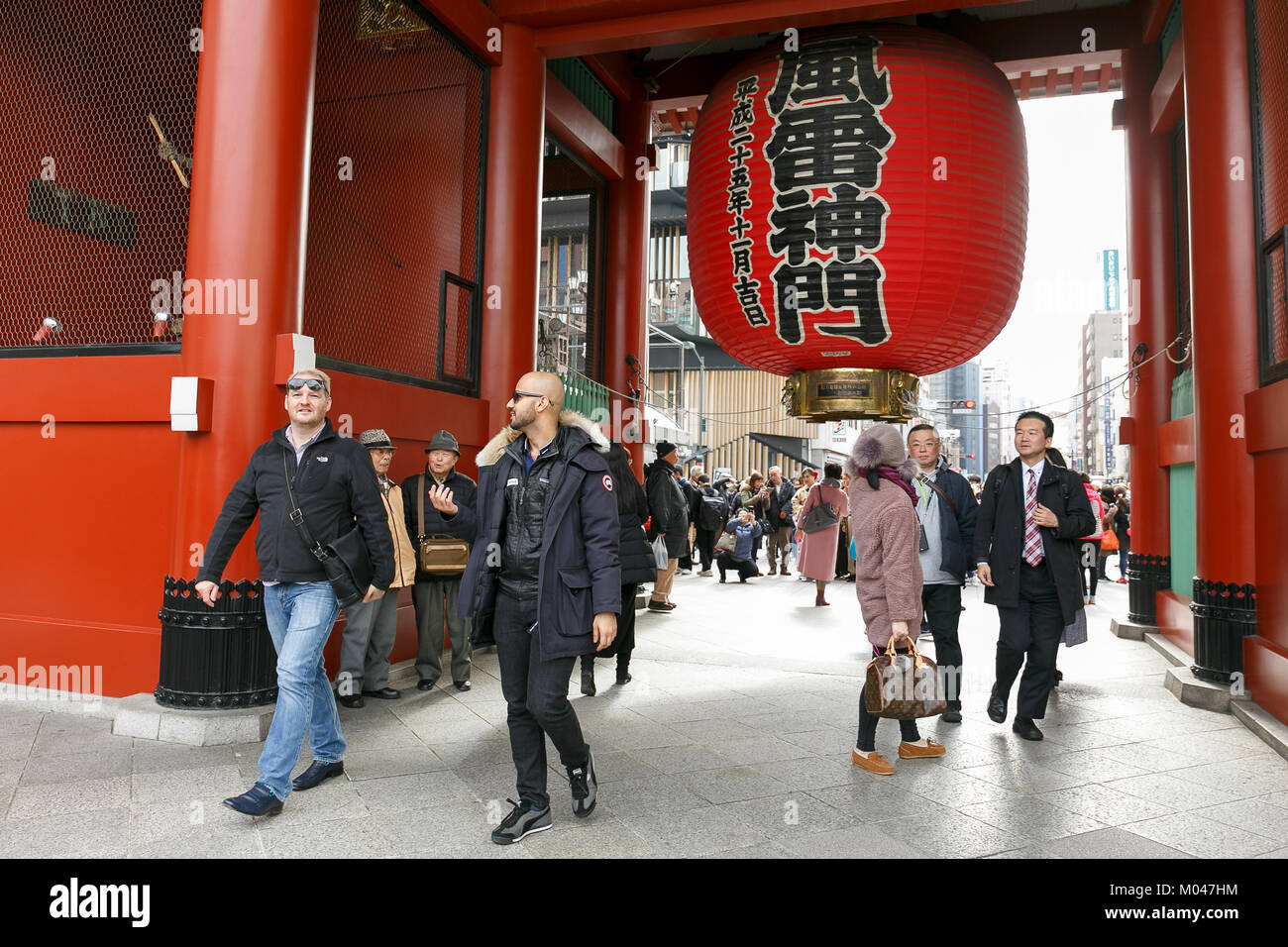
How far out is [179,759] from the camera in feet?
14.3

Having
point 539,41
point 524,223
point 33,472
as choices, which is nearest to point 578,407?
point 524,223

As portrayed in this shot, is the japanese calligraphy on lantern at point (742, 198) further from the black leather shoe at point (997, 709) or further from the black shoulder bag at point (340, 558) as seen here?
the black shoulder bag at point (340, 558)

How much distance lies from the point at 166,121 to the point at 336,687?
539 cm

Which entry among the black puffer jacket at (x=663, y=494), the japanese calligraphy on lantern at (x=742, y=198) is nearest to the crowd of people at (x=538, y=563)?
the japanese calligraphy on lantern at (x=742, y=198)

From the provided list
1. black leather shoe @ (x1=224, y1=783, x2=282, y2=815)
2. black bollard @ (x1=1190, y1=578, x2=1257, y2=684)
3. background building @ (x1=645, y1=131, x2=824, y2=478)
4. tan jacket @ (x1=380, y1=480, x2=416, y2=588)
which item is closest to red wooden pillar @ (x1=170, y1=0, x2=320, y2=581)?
tan jacket @ (x1=380, y1=480, x2=416, y2=588)

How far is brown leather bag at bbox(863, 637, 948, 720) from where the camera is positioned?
4129 millimetres

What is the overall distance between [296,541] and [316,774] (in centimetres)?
113

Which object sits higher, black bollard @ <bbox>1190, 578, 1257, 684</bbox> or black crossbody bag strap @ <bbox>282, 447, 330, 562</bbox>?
black crossbody bag strap @ <bbox>282, 447, 330, 562</bbox>

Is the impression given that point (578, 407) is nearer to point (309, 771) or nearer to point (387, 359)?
point (387, 359)

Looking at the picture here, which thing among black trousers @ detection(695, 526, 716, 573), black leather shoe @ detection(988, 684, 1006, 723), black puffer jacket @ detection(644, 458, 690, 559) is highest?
black puffer jacket @ detection(644, 458, 690, 559)

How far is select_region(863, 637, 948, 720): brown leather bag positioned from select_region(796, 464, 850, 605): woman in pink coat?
677 centimetres

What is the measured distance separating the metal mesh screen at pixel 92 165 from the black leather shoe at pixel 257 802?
435cm

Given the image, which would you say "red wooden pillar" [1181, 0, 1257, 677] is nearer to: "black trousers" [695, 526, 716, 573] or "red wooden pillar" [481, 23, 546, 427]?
"red wooden pillar" [481, 23, 546, 427]

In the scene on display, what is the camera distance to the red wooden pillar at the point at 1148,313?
8.88 metres
